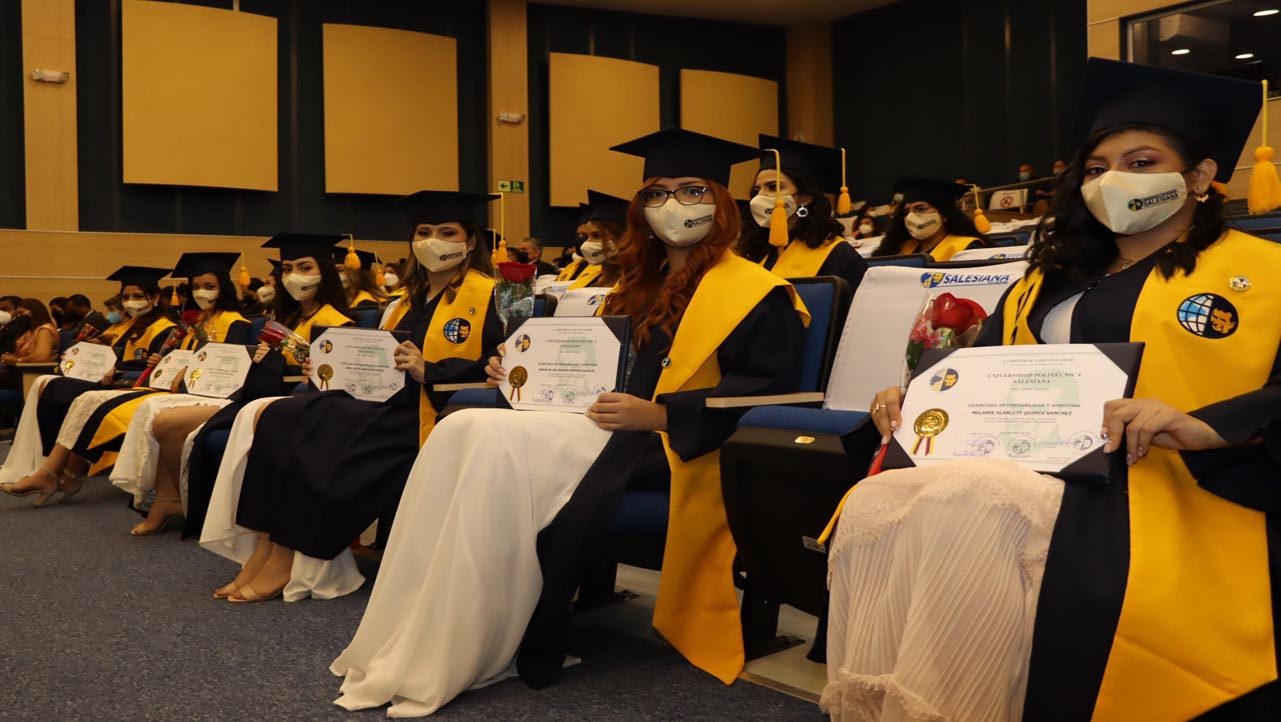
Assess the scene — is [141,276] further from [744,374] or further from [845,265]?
[744,374]

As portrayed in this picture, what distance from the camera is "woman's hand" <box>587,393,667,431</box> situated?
2939 mm

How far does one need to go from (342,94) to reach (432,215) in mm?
10029

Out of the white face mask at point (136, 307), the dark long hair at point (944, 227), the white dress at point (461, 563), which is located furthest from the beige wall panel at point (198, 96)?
the white dress at point (461, 563)

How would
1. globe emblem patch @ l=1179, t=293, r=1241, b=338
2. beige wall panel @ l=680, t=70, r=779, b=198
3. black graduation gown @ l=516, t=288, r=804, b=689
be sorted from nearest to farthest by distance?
globe emblem patch @ l=1179, t=293, r=1241, b=338
black graduation gown @ l=516, t=288, r=804, b=689
beige wall panel @ l=680, t=70, r=779, b=198

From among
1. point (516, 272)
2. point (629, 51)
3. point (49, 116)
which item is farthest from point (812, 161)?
point (629, 51)

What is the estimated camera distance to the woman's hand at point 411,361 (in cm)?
397

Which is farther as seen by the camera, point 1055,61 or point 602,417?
point 1055,61

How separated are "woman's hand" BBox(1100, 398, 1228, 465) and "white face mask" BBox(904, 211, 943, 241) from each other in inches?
167

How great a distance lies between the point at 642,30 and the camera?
15680 mm

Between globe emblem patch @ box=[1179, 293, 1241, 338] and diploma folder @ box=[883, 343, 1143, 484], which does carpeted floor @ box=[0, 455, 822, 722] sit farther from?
globe emblem patch @ box=[1179, 293, 1241, 338]

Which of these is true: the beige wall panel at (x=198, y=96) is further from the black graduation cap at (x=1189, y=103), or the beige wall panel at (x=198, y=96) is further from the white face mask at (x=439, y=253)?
the black graduation cap at (x=1189, y=103)

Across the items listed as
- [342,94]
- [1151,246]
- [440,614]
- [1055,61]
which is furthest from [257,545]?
[1055,61]

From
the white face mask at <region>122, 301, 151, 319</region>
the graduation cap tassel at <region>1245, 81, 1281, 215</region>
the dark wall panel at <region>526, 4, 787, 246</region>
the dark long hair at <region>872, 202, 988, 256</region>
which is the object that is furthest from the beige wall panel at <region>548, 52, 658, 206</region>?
the graduation cap tassel at <region>1245, 81, 1281, 215</region>

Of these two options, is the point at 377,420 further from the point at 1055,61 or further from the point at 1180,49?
the point at 1055,61
